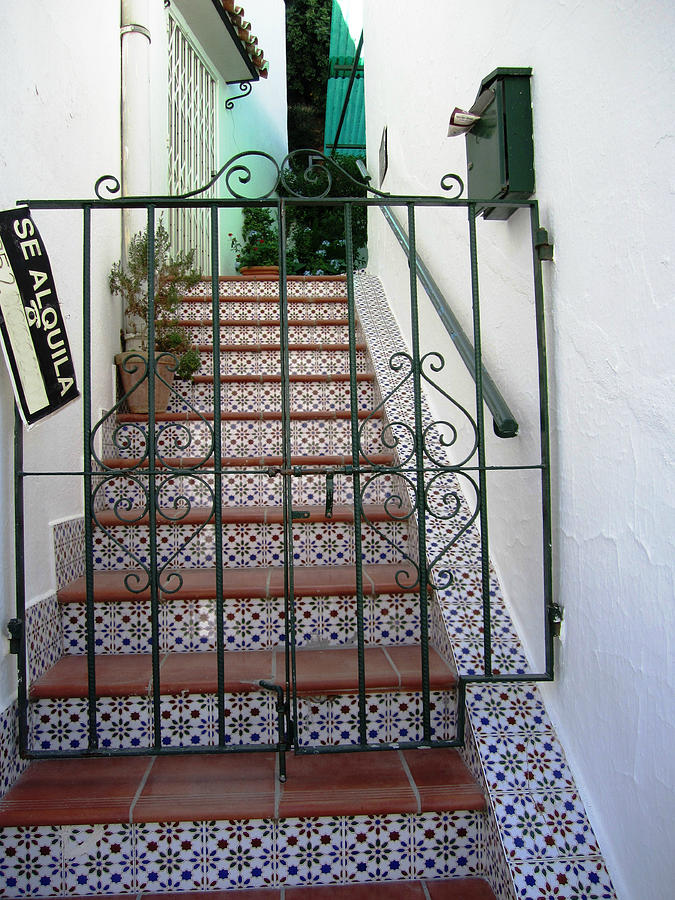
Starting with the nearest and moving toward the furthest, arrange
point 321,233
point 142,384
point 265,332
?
1. point 142,384
2. point 265,332
3. point 321,233

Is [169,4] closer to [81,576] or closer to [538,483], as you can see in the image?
[81,576]

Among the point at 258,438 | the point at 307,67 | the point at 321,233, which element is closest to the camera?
the point at 258,438

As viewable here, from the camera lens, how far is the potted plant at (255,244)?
5641 mm

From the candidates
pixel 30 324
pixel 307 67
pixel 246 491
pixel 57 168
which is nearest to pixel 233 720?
pixel 246 491

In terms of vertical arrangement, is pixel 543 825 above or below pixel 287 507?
below

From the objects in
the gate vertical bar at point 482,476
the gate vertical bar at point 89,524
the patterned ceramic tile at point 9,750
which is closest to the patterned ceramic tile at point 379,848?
the gate vertical bar at point 482,476

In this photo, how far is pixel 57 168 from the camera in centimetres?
204

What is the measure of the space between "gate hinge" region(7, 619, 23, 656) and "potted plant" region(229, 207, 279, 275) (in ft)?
14.1

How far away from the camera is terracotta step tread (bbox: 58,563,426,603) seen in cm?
187

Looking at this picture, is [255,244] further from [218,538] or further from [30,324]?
[218,538]

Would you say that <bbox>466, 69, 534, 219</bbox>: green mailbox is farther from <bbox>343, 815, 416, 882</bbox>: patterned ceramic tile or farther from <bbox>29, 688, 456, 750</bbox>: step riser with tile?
→ <bbox>343, 815, 416, 882</bbox>: patterned ceramic tile

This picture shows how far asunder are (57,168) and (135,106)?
1.45m

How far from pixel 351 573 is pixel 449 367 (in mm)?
913

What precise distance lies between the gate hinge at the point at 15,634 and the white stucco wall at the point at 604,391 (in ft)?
4.34
